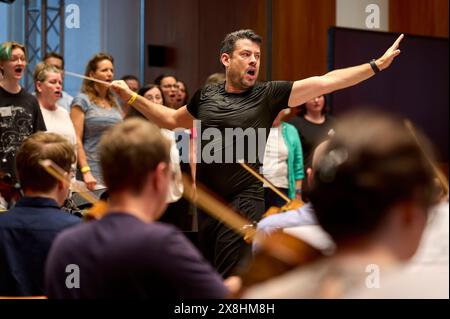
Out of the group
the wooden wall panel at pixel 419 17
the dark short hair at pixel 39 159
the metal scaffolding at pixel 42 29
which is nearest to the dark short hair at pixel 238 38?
the dark short hair at pixel 39 159

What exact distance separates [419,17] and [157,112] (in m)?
Answer: 3.79

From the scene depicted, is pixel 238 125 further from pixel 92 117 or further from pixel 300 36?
pixel 300 36

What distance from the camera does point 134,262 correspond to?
4.50ft

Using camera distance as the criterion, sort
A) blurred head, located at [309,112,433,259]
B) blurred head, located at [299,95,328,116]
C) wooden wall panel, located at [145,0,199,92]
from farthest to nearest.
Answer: wooden wall panel, located at [145,0,199,92], blurred head, located at [299,95,328,116], blurred head, located at [309,112,433,259]

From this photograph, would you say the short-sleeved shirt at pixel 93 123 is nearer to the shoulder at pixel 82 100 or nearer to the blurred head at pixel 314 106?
the shoulder at pixel 82 100

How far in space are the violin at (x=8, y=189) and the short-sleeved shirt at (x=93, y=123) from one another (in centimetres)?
87

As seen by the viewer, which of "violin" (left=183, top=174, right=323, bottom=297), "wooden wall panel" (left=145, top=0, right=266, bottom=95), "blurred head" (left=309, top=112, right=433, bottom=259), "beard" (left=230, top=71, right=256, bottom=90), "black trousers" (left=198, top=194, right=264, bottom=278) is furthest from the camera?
"wooden wall panel" (left=145, top=0, right=266, bottom=95)

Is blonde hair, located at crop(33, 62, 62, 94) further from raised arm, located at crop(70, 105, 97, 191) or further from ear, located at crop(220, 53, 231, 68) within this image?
ear, located at crop(220, 53, 231, 68)

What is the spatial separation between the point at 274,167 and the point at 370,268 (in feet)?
10.6

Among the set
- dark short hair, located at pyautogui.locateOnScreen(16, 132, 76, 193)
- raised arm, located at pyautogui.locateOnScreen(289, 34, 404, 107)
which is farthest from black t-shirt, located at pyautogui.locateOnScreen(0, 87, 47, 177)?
dark short hair, located at pyautogui.locateOnScreen(16, 132, 76, 193)

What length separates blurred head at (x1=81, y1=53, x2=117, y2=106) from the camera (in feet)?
13.9

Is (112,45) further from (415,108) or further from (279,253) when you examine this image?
(279,253)

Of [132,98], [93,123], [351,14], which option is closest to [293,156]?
[93,123]
